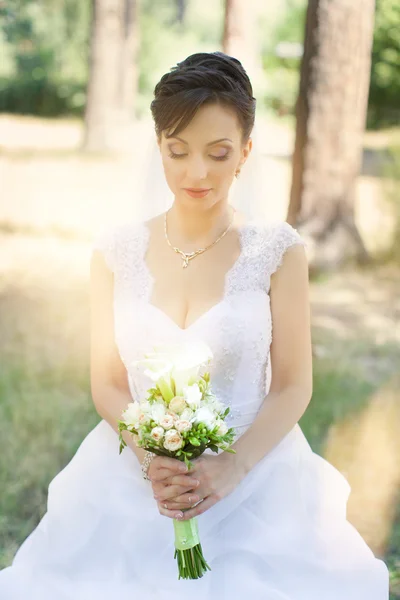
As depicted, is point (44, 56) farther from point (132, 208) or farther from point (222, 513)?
point (222, 513)

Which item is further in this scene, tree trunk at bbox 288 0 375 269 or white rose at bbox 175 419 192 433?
tree trunk at bbox 288 0 375 269

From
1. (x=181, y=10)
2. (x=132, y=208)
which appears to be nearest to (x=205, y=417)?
(x=132, y=208)

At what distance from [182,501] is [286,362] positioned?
0.59 metres

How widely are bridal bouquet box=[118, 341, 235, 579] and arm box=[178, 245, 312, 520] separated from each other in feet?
→ 1.06

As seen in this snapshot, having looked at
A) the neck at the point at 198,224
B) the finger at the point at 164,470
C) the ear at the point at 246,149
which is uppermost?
the ear at the point at 246,149

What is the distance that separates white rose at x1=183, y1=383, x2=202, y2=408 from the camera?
6.95 feet

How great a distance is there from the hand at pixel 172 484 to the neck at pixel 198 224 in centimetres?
80

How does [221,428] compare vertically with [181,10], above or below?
below

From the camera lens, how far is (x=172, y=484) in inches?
88.6

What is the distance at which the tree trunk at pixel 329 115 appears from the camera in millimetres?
6047

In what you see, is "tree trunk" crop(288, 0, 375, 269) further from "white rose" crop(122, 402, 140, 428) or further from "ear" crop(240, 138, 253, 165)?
"white rose" crop(122, 402, 140, 428)

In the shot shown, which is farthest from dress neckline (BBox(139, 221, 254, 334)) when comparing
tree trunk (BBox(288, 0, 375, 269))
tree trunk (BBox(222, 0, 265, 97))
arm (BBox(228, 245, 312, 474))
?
tree trunk (BBox(222, 0, 265, 97))

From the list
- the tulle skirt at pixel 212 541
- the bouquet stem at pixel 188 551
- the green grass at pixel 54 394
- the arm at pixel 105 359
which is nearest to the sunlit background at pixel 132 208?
the green grass at pixel 54 394

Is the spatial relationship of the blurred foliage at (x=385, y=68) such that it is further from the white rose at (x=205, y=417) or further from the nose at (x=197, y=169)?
the white rose at (x=205, y=417)
